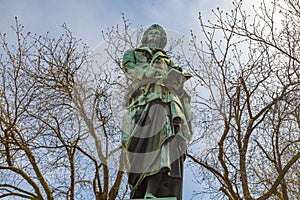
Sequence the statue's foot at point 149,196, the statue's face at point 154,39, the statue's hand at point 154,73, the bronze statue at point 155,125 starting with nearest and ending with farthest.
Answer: the statue's foot at point 149,196 → the bronze statue at point 155,125 → the statue's hand at point 154,73 → the statue's face at point 154,39

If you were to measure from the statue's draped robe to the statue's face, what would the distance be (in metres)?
0.33

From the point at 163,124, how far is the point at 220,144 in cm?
535

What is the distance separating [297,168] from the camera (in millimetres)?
11383

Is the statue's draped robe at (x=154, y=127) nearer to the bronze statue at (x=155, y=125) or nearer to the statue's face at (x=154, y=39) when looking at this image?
the bronze statue at (x=155, y=125)

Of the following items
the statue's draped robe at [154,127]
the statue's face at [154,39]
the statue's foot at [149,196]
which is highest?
the statue's face at [154,39]

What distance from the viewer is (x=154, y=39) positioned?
5316 mm

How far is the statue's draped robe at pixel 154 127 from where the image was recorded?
427 cm

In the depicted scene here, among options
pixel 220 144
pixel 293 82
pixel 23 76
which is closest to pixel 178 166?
pixel 220 144

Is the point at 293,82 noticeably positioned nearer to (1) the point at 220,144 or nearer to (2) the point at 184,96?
(1) the point at 220,144

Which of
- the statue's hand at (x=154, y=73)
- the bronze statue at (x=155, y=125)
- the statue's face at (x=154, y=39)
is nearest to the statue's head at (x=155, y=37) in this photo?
the statue's face at (x=154, y=39)

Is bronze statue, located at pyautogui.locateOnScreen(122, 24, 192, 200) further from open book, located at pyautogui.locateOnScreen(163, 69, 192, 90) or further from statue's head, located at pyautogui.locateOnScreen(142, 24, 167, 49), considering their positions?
statue's head, located at pyautogui.locateOnScreen(142, 24, 167, 49)

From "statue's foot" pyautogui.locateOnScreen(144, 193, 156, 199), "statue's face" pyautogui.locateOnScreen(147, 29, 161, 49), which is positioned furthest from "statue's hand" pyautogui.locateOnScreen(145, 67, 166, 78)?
"statue's foot" pyautogui.locateOnScreen(144, 193, 156, 199)

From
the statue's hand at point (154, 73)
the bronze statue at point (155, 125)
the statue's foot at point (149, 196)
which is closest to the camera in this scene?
the statue's foot at point (149, 196)

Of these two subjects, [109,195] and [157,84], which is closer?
[157,84]
